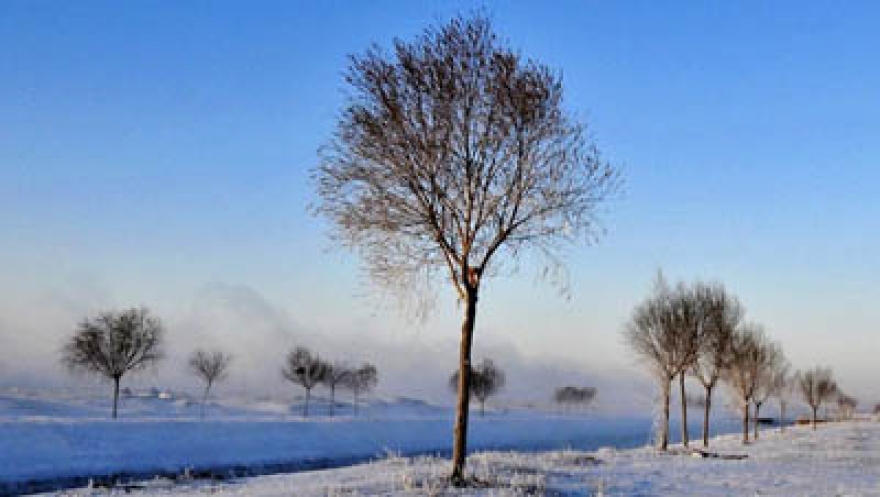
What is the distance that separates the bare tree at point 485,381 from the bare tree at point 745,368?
49.9m

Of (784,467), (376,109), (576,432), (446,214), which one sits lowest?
(576,432)

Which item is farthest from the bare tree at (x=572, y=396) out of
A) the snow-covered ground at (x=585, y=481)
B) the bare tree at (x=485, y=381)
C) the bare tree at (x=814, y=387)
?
the snow-covered ground at (x=585, y=481)

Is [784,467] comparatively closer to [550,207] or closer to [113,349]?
[550,207]

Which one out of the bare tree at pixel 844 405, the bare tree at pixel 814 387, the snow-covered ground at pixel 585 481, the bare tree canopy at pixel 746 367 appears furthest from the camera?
the bare tree at pixel 844 405

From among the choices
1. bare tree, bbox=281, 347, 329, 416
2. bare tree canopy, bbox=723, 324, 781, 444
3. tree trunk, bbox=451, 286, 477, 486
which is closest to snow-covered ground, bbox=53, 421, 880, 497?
tree trunk, bbox=451, 286, 477, 486

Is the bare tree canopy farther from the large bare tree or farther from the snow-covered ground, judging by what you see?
the snow-covered ground

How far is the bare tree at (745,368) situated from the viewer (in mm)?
46375

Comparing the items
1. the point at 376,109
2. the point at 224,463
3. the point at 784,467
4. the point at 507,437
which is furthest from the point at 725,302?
the point at 507,437

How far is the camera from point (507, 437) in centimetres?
7438

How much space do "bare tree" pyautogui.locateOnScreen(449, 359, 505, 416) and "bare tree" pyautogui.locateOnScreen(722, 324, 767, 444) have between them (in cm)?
4993

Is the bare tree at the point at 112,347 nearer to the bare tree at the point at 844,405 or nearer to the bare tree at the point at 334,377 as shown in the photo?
the bare tree at the point at 334,377

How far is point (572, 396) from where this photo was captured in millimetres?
146375

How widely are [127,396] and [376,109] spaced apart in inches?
3502

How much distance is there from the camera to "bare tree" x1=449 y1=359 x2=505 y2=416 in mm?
101625
